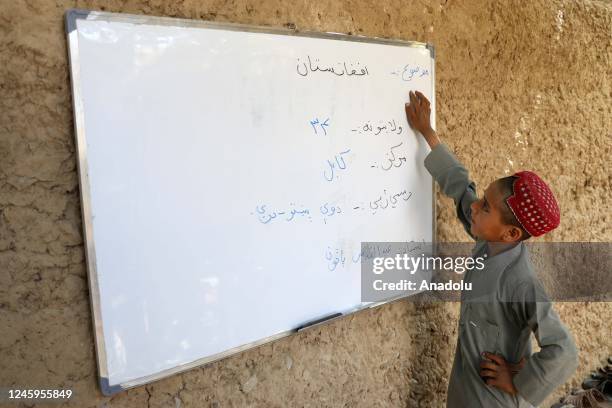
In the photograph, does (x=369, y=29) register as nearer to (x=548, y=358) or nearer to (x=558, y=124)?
(x=548, y=358)

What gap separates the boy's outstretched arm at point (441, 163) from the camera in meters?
1.67

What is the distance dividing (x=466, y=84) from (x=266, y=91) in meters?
1.09

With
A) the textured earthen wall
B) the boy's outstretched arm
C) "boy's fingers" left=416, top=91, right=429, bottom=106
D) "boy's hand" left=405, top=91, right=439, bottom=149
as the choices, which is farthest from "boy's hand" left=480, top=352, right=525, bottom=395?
"boy's fingers" left=416, top=91, right=429, bottom=106

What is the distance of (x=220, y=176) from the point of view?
119 centimetres

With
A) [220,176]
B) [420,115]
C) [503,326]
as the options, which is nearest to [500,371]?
[503,326]

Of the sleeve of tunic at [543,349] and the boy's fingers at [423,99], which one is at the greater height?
the boy's fingers at [423,99]

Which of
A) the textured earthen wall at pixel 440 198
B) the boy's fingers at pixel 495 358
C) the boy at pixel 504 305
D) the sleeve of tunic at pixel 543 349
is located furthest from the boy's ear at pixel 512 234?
the textured earthen wall at pixel 440 198

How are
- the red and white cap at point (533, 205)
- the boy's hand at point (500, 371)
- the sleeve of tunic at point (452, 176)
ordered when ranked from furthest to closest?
the sleeve of tunic at point (452, 176), the boy's hand at point (500, 371), the red and white cap at point (533, 205)

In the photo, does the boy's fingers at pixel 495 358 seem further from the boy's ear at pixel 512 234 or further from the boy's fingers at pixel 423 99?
the boy's fingers at pixel 423 99

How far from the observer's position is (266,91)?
1.27 meters

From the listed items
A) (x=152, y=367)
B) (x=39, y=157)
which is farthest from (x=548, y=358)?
(x=39, y=157)

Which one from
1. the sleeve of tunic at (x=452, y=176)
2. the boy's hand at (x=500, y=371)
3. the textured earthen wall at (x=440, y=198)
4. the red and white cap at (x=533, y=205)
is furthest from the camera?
the sleeve of tunic at (x=452, y=176)

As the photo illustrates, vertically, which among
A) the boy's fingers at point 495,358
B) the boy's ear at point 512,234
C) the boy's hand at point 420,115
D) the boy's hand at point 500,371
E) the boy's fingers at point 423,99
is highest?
the boy's fingers at point 423,99

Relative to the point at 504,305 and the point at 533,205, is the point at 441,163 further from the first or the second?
the point at 504,305
